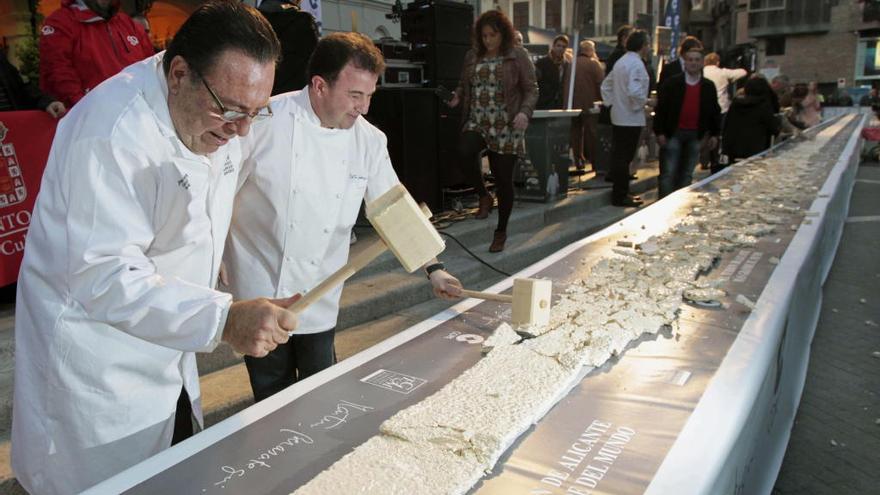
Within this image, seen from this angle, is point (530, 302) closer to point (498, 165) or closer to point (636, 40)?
point (498, 165)

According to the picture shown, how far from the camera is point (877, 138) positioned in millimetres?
12930

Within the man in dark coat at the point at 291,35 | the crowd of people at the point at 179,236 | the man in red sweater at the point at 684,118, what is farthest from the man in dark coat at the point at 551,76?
the crowd of people at the point at 179,236

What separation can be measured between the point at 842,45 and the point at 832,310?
4588 centimetres

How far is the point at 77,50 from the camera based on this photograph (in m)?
3.59

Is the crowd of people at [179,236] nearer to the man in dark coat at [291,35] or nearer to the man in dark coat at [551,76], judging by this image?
the man in dark coat at [291,35]

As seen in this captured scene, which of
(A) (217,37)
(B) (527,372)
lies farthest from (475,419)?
(A) (217,37)

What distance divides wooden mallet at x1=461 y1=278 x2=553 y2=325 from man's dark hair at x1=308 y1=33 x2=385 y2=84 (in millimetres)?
807

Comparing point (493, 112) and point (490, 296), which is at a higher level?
point (493, 112)

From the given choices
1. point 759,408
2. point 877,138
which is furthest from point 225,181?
point 877,138

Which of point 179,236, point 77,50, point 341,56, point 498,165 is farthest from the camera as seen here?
point 498,165

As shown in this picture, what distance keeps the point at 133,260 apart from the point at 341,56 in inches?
37.9

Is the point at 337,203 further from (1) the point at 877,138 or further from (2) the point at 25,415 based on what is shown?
(1) the point at 877,138

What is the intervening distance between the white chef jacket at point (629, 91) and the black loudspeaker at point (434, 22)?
5.69 feet

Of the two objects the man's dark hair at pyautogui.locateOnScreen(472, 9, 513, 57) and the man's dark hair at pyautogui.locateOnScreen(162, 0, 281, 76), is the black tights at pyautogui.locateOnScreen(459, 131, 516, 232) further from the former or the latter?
the man's dark hair at pyautogui.locateOnScreen(162, 0, 281, 76)
